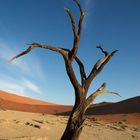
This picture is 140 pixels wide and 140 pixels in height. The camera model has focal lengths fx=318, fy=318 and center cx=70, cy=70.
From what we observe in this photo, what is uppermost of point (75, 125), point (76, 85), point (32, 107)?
point (32, 107)

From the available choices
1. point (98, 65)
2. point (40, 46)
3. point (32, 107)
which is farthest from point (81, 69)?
point (32, 107)

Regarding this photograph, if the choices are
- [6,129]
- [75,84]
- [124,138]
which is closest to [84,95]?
[75,84]

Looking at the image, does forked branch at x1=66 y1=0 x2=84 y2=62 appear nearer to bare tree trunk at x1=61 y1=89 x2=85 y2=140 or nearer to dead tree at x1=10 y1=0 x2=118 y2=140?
dead tree at x1=10 y1=0 x2=118 y2=140

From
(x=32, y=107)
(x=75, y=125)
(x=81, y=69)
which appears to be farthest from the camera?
(x=32, y=107)

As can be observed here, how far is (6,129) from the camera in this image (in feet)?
51.2

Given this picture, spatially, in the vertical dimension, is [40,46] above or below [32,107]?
below

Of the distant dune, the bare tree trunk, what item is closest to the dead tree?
the bare tree trunk

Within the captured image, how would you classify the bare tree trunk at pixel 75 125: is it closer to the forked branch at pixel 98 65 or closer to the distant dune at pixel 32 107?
the forked branch at pixel 98 65

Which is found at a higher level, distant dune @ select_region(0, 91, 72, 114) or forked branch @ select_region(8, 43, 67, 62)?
distant dune @ select_region(0, 91, 72, 114)

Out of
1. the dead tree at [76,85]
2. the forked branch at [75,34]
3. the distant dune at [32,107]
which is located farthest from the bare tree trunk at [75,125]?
the distant dune at [32,107]

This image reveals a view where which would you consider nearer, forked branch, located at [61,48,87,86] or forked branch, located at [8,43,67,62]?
forked branch, located at [8,43,67,62]

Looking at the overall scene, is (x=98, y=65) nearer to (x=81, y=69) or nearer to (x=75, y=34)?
(x=81, y=69)

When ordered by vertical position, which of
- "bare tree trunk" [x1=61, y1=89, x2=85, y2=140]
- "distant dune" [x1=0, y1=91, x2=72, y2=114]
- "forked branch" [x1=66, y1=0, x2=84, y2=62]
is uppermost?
"distant dune" [x1=0, y1=91, x2=72, y2=114]

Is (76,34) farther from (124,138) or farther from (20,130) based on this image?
(124,138)
